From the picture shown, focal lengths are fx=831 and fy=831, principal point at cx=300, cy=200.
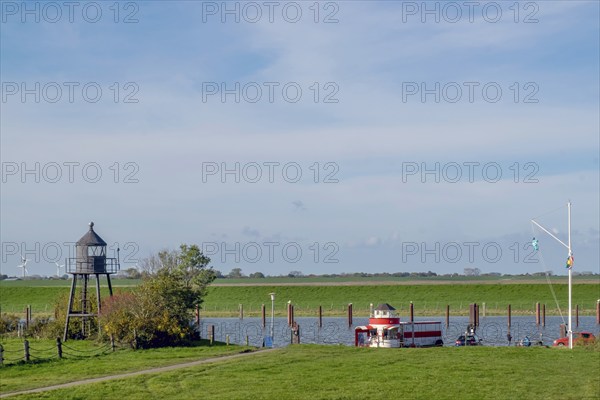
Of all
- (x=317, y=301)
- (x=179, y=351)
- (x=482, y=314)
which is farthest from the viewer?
(x=317, y=301)

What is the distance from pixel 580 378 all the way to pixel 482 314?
94051mm

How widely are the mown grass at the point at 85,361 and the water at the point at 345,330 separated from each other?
62.2ft

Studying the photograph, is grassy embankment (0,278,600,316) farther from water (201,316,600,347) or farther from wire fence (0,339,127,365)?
wire fence (0,339,127,365)

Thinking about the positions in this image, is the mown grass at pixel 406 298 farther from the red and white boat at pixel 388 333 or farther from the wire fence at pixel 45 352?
the wire fence at pixel 45 352

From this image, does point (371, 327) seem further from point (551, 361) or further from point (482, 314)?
point (482, 314)

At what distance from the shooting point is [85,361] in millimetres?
47500

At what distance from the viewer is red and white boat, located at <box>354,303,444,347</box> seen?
65.2 m

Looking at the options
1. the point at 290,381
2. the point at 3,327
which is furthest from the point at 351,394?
the point at 3,327

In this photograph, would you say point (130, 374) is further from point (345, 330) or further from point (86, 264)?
point (345, 330)

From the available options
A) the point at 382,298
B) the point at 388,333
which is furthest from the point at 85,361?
the point at 382,298

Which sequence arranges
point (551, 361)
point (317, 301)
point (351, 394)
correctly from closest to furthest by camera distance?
point (351, 394), point (551, 361), point (317, 301)

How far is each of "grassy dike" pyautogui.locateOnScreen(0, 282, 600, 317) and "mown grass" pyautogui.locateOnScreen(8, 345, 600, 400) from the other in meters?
83.6

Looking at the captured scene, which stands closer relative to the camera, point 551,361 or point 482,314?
point 551,361

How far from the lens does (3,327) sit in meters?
76.7
